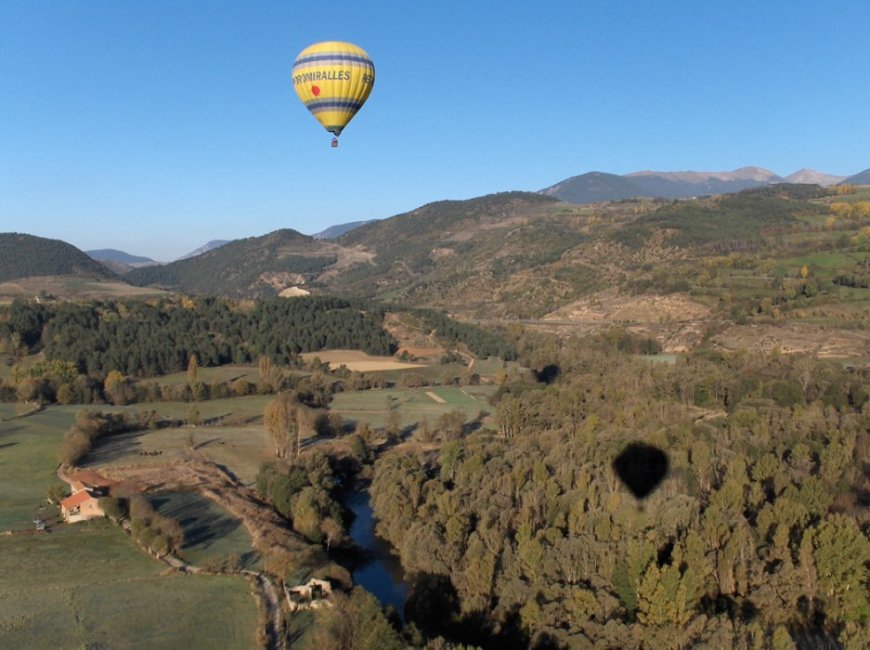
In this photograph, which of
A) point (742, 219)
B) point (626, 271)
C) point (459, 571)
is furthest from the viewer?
point (742, 219)

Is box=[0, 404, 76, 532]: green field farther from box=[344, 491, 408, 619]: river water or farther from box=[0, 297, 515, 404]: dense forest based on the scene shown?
box=[344, 491, 408, 619]: river water

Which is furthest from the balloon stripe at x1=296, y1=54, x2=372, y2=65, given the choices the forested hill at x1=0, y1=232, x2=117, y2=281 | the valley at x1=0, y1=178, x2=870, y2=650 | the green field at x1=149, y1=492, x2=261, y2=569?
the forested hill at x1=0, y1=232, x2=117, y2=281

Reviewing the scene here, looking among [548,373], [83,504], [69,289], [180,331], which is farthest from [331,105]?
[69,289]

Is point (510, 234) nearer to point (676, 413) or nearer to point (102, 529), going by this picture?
point (676, 413)

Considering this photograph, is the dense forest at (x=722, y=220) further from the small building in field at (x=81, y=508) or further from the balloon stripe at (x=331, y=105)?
the small building in field at (x=81, y=508)

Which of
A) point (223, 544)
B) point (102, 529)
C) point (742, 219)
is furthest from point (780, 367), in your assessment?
point (742, 219)

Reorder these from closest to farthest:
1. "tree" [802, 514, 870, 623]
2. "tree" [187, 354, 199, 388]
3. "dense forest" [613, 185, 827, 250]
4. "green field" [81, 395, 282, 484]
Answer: "tree" [802, 514, 870, 623], "green field" [81, 395, 282, 484], "tree" [187, 354, 199, 388], "dense forest" [613, 185, 827, 250]
